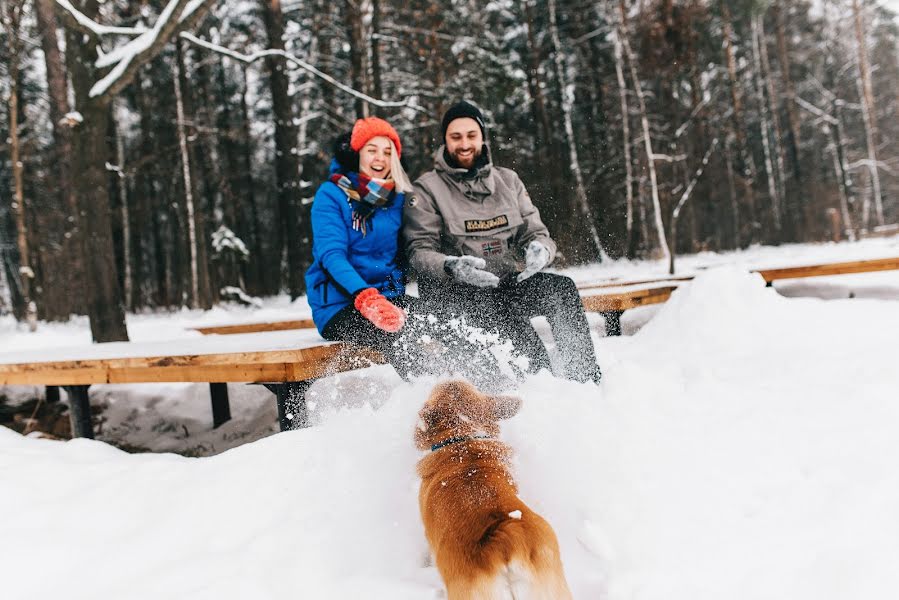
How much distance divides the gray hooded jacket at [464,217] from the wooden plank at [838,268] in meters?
2.88

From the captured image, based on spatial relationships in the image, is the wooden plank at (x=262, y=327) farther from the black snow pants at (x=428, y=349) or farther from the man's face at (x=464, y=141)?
the man's face at (x=464, y=141)

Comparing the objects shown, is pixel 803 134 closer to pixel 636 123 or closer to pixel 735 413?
pixel 636 123

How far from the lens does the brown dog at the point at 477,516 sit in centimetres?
113

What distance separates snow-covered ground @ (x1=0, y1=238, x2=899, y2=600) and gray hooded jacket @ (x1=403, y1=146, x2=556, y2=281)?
75 cm

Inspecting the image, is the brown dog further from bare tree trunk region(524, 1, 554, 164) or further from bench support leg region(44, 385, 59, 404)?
bare tree trunk region(524, 1, 554, 164)

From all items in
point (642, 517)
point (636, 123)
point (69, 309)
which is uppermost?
point (636, 123)

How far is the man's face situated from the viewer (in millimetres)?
2861

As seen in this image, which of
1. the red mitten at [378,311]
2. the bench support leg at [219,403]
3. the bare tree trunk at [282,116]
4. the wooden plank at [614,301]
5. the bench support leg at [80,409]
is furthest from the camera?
the bare tree trunk at [282,116]

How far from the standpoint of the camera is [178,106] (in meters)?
12.3

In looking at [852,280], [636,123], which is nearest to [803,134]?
[636,123]

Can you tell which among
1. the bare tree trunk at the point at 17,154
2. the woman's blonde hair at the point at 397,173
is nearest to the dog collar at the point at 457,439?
the woman's blonde hair at the point at 397,173

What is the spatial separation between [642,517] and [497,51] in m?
13.5

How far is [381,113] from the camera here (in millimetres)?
10461

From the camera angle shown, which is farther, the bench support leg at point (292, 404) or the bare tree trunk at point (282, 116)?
the bare tree trunk at point (282, 116)
